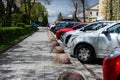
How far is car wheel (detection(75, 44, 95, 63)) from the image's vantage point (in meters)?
14.4

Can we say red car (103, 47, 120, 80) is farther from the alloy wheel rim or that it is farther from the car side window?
the alloy wheel rim

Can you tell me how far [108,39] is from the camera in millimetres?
13992

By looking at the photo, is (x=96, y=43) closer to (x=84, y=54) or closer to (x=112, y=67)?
(x=84, y=54)

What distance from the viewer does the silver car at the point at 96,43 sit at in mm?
13961

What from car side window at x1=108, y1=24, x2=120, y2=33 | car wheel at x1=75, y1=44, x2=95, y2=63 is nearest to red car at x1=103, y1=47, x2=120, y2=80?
car side window at x1=108, y1=24, x2=120, y2=33

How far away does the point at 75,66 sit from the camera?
42.5ft

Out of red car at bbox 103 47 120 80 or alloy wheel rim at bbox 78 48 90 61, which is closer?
red car at bbox 103 47 120 80

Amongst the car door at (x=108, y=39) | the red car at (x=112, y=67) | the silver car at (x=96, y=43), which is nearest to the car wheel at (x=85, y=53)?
the silver car at (x=96, y=43)

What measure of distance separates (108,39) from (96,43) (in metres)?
0.54

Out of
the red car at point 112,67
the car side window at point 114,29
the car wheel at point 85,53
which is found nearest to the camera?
the red car at point 112,67

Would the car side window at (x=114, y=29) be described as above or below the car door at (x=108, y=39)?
above

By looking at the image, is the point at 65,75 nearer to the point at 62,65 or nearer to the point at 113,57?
Result: the point at 113,57

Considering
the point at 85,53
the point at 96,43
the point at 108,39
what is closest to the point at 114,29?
the point at 108,39

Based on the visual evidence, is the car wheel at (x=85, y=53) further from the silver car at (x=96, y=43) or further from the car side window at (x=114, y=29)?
the car side window at (x=114, y=29)
